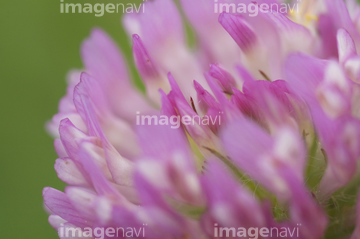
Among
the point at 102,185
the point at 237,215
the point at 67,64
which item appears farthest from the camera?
the point at 67,64

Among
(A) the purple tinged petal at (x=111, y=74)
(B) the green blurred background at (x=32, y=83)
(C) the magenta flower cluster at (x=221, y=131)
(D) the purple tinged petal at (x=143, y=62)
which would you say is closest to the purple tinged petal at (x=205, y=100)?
(C) the magenta flower cluster at (x=221, y=131)

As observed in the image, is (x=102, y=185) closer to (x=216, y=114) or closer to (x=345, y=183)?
(x=216, y=114)

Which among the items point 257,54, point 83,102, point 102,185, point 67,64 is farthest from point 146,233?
point 67,64

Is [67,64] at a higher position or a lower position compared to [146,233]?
higher

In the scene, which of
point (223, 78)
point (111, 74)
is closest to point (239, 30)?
point (223, 78)

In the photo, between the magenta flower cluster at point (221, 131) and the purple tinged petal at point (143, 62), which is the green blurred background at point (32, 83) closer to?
the magenta flower cluster at point (221, 131)

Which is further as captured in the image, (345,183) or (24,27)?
A: (24,27)

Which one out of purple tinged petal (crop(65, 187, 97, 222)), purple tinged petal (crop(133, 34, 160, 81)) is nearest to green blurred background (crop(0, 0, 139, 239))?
purple tinged petal (crop(133, 34, 160, 81))

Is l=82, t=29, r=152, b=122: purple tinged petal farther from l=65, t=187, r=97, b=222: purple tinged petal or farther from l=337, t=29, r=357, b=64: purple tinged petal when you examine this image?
l=337, t=29, r=357, b=64: purple tinged petal
